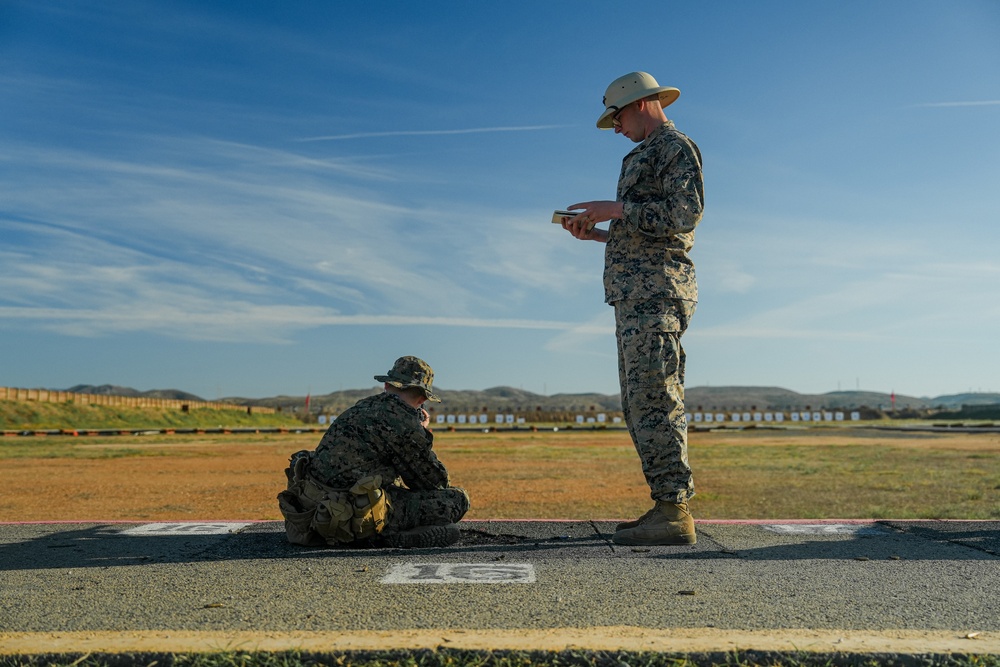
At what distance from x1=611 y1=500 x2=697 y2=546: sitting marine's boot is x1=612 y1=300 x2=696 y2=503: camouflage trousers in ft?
0.17

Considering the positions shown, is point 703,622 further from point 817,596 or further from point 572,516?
point 572,516

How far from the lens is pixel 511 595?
2947 mm

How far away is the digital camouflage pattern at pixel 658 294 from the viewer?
13.9 feet

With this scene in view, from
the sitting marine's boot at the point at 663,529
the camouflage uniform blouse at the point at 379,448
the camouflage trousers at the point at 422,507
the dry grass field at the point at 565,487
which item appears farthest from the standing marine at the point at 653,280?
the dry grass field at the point at 565,487

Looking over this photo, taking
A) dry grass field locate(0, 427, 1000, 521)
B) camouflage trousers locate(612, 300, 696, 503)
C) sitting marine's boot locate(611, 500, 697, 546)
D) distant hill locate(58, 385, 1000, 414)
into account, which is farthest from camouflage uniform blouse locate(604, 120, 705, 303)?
distant hill locate(58, 385, 1000, 414)

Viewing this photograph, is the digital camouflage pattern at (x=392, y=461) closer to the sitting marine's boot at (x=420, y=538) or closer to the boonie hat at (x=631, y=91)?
the sitting marine's boot at (x=420, y=538)

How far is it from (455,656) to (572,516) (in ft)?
19.8

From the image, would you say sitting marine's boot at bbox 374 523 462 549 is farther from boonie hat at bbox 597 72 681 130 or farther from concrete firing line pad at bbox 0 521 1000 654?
boonie hat at bbox 597 72 681 130

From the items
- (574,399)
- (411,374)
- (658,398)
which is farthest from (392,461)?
(574,399)

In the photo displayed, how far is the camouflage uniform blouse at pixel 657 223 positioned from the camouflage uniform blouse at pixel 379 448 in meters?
1.29

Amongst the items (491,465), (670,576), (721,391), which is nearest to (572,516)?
(670,576)

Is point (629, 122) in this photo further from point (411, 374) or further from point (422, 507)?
point (422, 507)

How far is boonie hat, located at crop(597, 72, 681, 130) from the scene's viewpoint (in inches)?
175

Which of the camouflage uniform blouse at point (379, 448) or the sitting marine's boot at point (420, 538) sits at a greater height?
the camouflage uniform blouse at point (379, 448)
